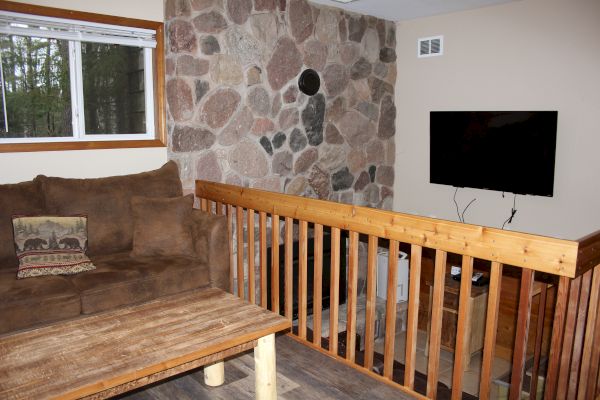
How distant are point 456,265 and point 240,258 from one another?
2194 mm

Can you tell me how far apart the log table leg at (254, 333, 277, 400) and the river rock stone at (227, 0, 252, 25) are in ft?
9.18

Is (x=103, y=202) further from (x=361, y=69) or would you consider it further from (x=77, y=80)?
(x=361, y=69)

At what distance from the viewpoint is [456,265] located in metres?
4.53

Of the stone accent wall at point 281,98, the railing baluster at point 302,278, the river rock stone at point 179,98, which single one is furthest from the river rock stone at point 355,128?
the railing baluster at point 302,278

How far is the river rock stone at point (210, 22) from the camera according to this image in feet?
12.2

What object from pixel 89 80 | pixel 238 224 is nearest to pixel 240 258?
pixel 238 224

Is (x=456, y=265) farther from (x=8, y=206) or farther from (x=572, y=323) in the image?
(x=8, y=206)

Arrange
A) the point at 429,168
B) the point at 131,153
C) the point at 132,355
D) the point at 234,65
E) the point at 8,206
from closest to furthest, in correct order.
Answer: the point at 132,355, the point at 8,206, the point at 131,153, the point at 234,65, the point at 429,168

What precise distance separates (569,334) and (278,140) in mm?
3023

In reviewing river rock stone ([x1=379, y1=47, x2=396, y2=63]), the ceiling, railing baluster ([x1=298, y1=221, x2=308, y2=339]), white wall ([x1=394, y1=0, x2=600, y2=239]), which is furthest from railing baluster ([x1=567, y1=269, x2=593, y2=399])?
river rock stone ([x1=379, y1=47, x2=396, y2=63])

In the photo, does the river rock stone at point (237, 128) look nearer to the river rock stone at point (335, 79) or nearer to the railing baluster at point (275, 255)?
A: the river rock stone at point (335, 79)

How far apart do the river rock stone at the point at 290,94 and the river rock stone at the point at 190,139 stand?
0.83 m

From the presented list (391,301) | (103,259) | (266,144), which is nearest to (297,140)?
(266,144)

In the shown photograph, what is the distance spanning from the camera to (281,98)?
4340 mm
